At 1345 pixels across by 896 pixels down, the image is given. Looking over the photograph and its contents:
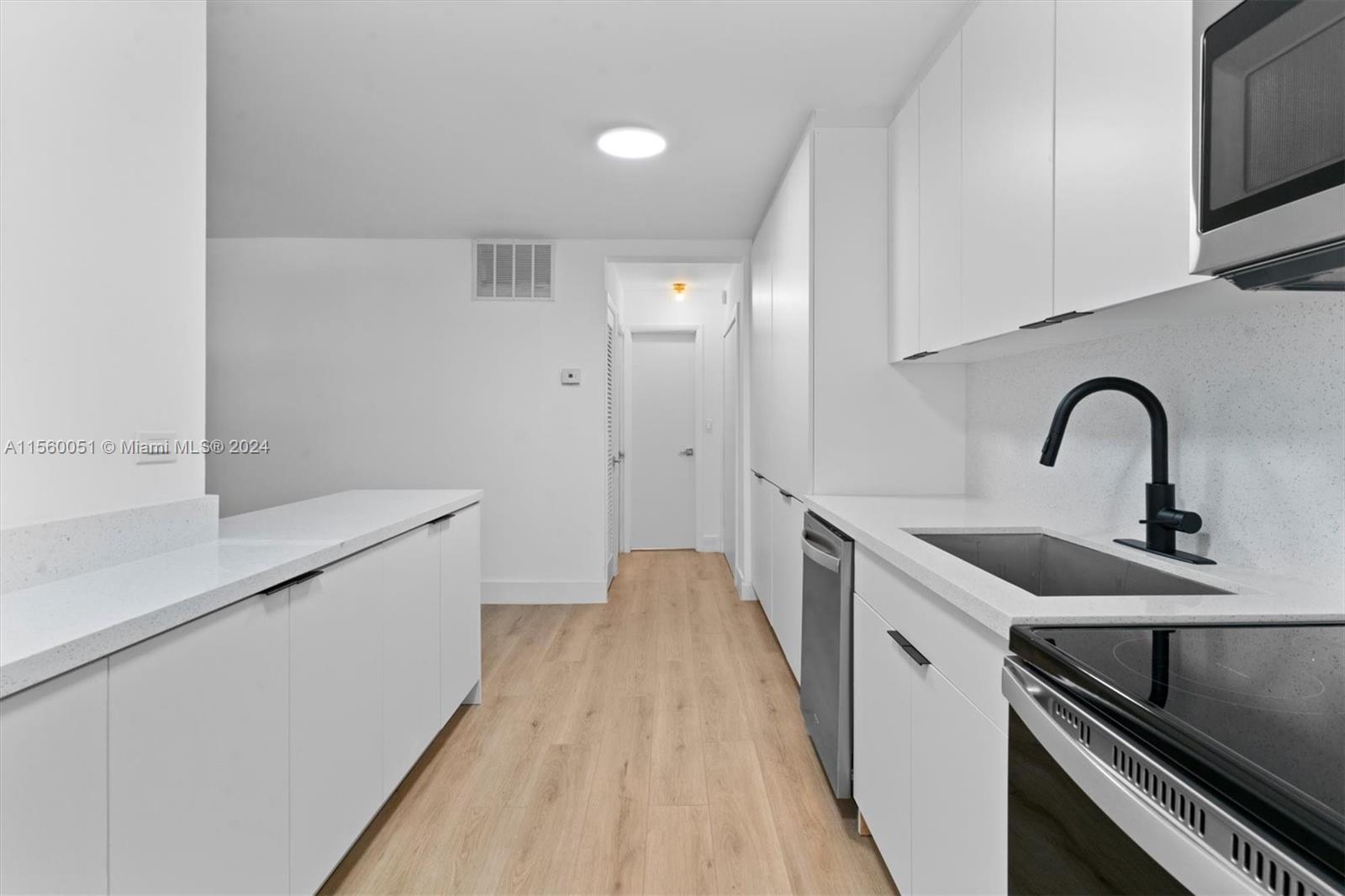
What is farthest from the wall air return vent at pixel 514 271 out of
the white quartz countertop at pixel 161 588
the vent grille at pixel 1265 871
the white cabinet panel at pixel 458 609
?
the vent grille at pixel 1265 871

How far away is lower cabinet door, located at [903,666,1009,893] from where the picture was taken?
38.1 inches

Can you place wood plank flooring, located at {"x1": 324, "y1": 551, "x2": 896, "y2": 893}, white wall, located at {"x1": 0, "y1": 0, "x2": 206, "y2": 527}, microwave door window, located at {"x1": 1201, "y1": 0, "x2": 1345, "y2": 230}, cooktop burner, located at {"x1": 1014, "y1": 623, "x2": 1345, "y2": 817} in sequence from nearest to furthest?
cooktop burner, located at {"x1": 1014, "y1": 623, "x2": 1345, "y2": 817}, microwave door window, located at {"x1": 1201, "y1": 0, "x2": 1345, "y2": 230}, white wall, located at {"x1": 0, "y1": 0, "x2": 206, "y2": 527}, wood plank flooring, located at {"x1": 324, "y1": 551, "x2": 896, "y2": 893}

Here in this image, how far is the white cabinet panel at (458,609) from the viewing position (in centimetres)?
224

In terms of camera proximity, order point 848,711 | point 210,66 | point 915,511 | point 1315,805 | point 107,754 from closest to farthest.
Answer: point 1315,805, point 107,754, point 848,711, point 915,511, point 210,66

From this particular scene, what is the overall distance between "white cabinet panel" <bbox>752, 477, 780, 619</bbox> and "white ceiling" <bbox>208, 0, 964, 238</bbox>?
1.63m

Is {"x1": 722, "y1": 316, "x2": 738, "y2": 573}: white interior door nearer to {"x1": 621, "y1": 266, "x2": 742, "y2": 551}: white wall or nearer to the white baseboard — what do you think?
{"x1": 621, "y1": 266, "x2": 742, "y2": 551}: white wall

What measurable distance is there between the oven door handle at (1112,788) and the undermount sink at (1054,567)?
18.2 inches

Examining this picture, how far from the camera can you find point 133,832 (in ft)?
2.98

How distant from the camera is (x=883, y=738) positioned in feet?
5.00

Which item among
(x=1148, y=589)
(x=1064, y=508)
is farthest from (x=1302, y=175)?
(x=1064, y=508)

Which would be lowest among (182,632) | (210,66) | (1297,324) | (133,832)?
(133,832)

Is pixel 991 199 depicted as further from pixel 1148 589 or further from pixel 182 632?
pixel 182 632

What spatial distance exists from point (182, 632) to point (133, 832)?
28 cm

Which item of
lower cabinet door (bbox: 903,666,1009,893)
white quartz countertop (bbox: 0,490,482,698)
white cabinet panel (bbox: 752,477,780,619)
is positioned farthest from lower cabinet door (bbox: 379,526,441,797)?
white cabinet panel (bbox: 752,477,780,619)
